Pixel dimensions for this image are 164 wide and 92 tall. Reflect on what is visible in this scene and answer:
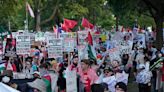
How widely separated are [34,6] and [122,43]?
32323 millimetres

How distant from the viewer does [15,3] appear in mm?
30359

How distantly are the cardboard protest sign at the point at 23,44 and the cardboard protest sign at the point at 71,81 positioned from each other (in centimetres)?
511

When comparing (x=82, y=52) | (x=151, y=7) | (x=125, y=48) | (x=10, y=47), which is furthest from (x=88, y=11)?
(x=82, y=52)

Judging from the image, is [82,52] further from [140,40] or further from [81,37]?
[140,40]

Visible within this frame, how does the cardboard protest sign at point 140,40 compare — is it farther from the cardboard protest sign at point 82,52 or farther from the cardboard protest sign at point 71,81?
the cardboard protest sign at point 71,81

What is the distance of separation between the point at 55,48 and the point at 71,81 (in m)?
3.86

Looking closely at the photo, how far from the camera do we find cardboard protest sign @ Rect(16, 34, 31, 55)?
16.0 m

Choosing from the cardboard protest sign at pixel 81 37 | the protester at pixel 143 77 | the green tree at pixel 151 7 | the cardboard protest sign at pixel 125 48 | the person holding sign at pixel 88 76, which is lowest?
the protester at pixel 143 77

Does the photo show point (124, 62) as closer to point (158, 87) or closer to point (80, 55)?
point (158, 87)

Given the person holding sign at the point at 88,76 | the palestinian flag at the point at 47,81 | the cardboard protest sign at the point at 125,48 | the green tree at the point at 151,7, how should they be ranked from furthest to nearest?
the green tree at the point at 151,7 → the cardboard protest sign at the point at 125,48 → the person holding sign at the point at 88,76 → the palestinian flag at the point at 47,81

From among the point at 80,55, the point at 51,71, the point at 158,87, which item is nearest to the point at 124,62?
the point at 158,87

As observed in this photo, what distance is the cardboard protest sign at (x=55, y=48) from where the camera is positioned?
1470cm

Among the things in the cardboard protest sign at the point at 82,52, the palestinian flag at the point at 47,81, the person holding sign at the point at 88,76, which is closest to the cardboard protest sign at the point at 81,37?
the cardboard protest sign at the point at 82,52

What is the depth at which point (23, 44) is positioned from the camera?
53.2ft
